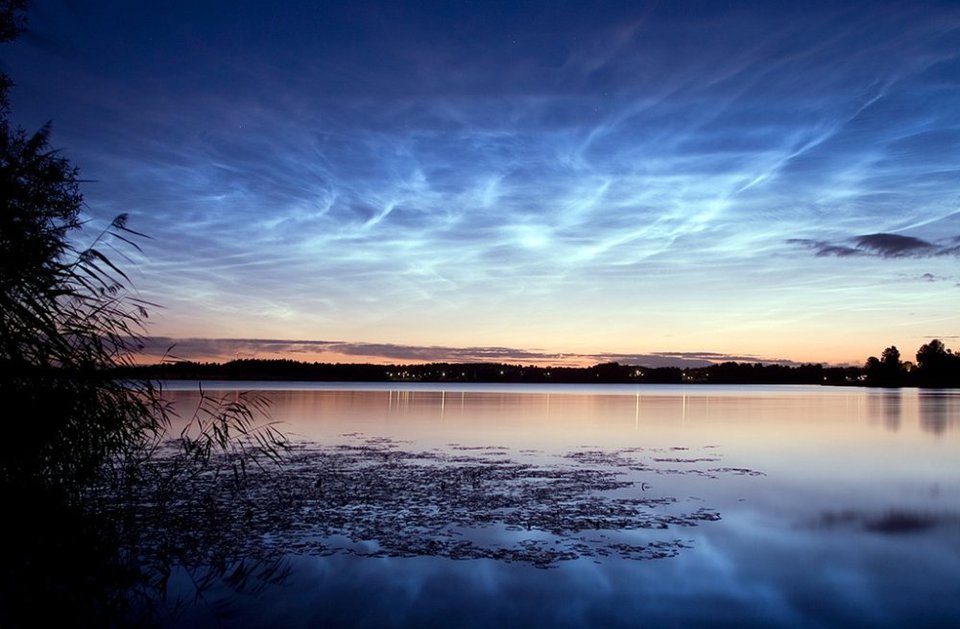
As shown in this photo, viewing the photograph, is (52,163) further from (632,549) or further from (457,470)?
(632,549)

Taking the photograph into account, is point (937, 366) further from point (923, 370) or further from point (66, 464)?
point (66, 464)

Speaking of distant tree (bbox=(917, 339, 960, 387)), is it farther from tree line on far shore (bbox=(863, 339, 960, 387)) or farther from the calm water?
the calm water

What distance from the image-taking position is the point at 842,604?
959 centimetres

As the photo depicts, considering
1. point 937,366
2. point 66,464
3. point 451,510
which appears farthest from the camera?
point 937,366

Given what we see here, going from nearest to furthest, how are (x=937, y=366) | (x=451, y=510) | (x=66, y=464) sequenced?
(x=66, y=464)
(x=451, y=510)
(x=937, y=366)

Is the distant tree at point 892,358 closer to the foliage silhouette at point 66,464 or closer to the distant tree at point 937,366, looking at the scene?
the distant tree at point 937,366

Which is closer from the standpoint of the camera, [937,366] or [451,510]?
[451,510]

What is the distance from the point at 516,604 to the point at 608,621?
117cm

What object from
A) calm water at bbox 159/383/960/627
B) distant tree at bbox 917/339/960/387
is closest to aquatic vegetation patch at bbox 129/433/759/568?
calm water at bbox 159/383/960/627

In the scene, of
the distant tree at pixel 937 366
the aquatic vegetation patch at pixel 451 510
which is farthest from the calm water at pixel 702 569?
the distant tree at pixel 937 366

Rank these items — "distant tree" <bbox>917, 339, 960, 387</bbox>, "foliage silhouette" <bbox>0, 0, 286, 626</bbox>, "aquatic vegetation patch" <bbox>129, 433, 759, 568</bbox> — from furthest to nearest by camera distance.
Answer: "distant tree" <bbox>917, 339, 960, 387</bbox> < "aquatic vegetation patch" <bbox>129, 433, 759, 568</bbox> < "foliage silhouette" <bbox>0, 0, 286, 626</bbox>

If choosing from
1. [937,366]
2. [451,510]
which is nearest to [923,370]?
[937,366]

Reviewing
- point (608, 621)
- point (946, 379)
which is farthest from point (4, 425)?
point (946, 379)

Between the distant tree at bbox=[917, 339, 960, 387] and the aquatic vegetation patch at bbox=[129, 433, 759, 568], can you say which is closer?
the aquatic vegetation patch at bbox=[129, 433, 759, 568]
